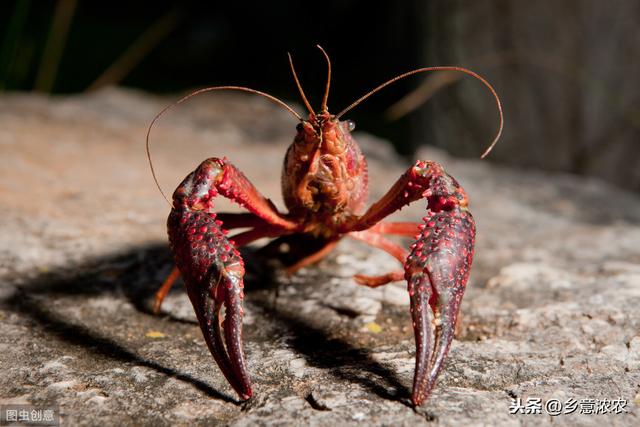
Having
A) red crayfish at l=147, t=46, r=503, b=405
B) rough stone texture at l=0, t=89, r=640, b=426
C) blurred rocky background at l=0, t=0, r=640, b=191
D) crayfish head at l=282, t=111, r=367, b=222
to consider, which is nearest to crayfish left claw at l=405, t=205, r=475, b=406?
red crayfish at l=147, t=46, r=503, b=405

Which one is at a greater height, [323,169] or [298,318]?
[323,169]

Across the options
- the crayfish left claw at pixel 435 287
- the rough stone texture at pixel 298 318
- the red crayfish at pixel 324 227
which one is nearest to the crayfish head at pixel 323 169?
the red crayfish at pixel 324 227

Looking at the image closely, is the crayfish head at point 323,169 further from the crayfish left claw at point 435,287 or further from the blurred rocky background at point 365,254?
the crayfish left claw at point 435,287

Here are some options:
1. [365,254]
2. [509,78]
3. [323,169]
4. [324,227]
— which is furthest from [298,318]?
Answer: [509,78]

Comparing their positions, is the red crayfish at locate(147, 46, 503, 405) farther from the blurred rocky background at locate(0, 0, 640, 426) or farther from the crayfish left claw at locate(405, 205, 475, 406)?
the blurred rocky background at locate(0, 0, 640, 426)

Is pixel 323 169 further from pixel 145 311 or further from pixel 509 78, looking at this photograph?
pixel 509 78

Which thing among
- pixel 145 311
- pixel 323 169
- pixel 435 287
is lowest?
pixel 145 311

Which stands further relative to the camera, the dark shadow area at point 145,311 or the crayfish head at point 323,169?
the crayfish head at point 323,169

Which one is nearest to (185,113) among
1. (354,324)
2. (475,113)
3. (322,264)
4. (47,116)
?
(47,116)
